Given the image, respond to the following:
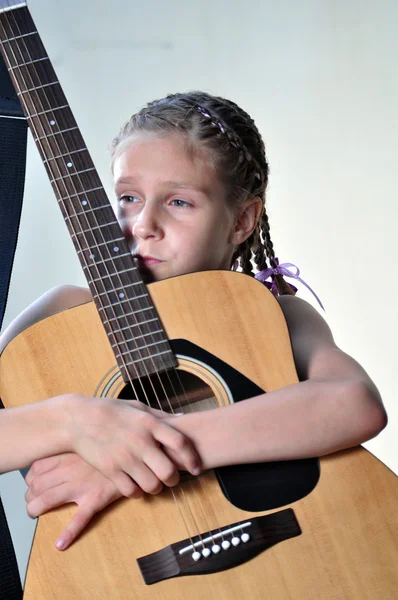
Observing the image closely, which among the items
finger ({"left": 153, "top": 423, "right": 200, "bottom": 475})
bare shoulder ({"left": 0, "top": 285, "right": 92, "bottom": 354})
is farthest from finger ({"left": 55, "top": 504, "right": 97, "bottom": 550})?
bare shoulder ({"left": 0, "top": 285, "right": 92, "bottom": 354})

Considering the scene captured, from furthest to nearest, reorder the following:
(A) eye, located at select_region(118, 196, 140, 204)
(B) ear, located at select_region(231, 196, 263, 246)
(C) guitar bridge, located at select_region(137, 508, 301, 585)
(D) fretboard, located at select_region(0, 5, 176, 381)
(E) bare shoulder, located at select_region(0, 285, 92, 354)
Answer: (B) ear, located at select_region(231, 196, 263, 246), (A) eye, located at select_region(118, 196, 140, 204), (E) bare shoulder, located at select_region(0, 285, 92, 354), (D) fretboard, located at select_region(0, 5, 176, 381), (C) guitar bridge, located at select_region(137, 508, 301, 585)

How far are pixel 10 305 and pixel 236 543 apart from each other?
1.40 meters

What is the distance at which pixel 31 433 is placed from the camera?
2.79 ft

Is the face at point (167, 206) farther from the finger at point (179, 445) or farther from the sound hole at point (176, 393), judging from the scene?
the finger at point (179, 445)

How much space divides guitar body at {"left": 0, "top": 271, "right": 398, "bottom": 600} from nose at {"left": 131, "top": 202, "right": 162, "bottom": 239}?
181 mm

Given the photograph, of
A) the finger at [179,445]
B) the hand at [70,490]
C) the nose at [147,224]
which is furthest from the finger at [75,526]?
the nose at [147,224]

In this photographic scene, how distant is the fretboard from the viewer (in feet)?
3.04

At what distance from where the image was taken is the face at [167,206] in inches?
44.5

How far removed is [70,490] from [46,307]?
0.35 meters

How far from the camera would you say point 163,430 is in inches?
32.7

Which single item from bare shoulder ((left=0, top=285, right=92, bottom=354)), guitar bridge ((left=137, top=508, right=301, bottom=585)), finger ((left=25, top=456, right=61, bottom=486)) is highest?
bare shoulder ((left=0, top=285, right=92, bottom=354))

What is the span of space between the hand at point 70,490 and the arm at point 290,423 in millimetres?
103

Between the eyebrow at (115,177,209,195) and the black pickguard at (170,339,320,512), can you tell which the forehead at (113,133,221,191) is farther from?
the black pickguard at (170,339,320,512)

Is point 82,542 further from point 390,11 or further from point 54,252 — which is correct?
point 390,11
